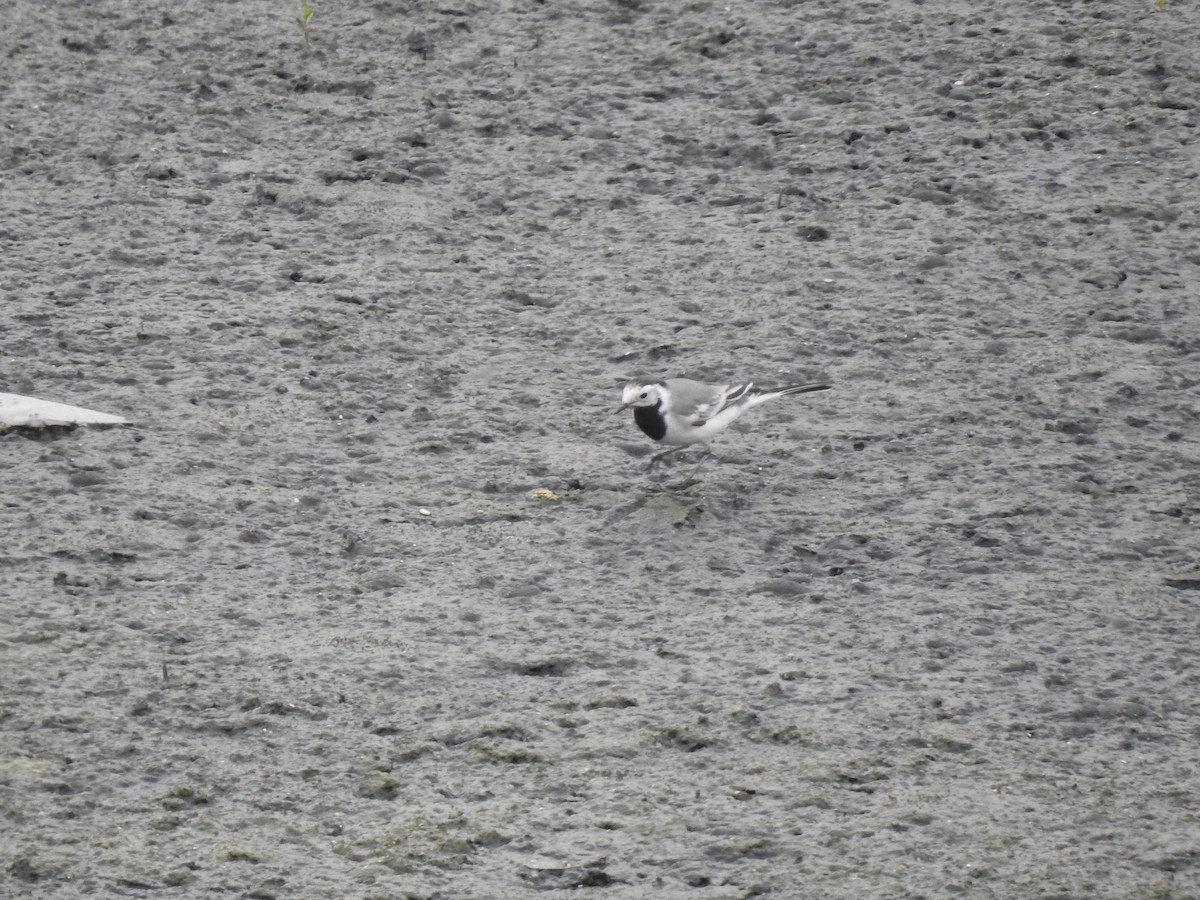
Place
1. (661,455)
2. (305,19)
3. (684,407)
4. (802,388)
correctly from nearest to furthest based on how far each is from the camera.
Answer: (684,407), (661,455), (802,388), (305,19)

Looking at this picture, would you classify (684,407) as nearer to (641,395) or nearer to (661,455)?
(641,395)

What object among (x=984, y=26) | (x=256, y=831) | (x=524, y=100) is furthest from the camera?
(x=984, y=26)

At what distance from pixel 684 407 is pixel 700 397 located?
0.11 meters

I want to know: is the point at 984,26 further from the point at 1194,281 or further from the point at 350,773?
the point at 350,773

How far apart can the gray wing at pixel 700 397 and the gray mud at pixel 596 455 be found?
0.28m

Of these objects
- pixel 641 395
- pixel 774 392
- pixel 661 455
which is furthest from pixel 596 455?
pixel 774 392

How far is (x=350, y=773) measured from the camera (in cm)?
452

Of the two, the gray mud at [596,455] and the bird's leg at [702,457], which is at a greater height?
the gray mud at [596,455]

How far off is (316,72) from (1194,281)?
4.33 meters

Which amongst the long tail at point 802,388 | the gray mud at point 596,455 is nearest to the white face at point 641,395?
the gray mud at point 596,455

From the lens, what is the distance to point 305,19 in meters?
8.70

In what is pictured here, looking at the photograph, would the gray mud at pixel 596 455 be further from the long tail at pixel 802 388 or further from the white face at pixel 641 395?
the white face at pixel 641 395

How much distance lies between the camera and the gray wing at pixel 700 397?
5.82 meters

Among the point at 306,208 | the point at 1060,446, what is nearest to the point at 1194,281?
the point at 1060,446
